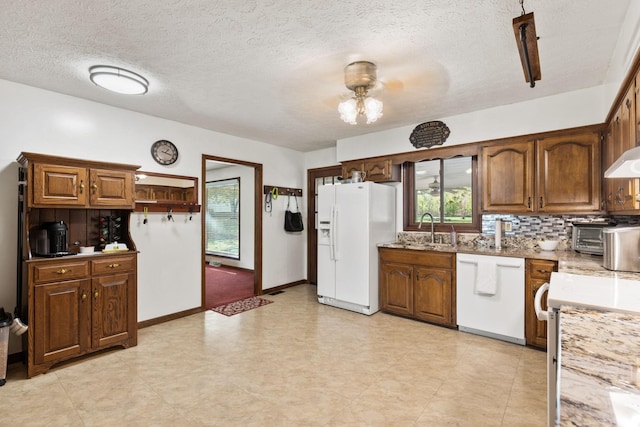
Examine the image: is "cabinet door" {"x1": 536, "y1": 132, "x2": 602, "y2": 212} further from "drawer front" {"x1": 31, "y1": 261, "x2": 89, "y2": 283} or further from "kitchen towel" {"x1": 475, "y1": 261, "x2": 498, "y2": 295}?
"drawer front" {"x1": 31, "y1": 261, "x2": 89, "y2": 283}

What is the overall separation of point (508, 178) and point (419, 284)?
4.97ft

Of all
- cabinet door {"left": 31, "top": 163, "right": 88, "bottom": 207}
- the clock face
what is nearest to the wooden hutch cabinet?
cabinet door {"left": 31, "top": 163, "right": 88, "bottom": 207}

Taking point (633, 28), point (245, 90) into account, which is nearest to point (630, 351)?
point (633, 28)

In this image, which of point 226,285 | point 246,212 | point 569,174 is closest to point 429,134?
point 569,174

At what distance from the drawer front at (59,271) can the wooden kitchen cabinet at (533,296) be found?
13.2 feet

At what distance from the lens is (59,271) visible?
2.62 meters

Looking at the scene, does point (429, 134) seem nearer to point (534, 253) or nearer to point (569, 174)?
point (569, 174)

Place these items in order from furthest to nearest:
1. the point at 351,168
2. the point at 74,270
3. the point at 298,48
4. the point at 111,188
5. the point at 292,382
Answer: the point at 351,168, the point at 111,188, the point at 74,270, the point at 292,382, the point at 298,48

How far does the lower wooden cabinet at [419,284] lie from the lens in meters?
3.52

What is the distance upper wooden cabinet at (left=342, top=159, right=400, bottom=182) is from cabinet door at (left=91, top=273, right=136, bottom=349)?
10.2 feet

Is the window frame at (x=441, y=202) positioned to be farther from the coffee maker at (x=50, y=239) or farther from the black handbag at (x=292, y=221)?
the coffee maker at (x=50, y=239)

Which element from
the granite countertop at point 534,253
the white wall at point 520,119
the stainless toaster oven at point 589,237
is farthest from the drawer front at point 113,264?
the stainless toaster oven at point 589,237

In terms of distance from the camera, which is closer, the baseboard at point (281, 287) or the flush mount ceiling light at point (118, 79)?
the flush mount ceiling light at point (118, 79)

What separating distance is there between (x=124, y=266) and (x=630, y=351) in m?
3.44
